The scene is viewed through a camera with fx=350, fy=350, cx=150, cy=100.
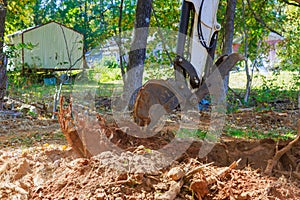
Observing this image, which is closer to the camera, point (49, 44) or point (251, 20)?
point (251, 20)

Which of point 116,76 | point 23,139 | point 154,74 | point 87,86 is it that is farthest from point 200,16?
point 87,86

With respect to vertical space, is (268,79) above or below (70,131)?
above

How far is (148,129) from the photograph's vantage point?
3.21 m

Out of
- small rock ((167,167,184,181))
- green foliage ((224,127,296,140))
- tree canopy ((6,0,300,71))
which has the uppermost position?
tree canopy ((6,0,300,71))

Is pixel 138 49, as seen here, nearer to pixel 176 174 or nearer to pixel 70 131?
pixel 70 131

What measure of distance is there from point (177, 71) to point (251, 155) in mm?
1428

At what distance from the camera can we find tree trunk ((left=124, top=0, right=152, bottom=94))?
662 cm

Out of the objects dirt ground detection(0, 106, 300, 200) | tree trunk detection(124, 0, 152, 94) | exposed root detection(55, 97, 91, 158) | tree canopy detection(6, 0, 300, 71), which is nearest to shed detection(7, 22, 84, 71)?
tree canopy detection(6, 0, 300, 71)

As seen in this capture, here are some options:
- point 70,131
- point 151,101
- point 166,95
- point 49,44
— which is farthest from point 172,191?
point 49,44

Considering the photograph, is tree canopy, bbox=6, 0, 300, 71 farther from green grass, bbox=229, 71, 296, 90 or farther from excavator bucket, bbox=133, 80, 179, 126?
excavator bucket, bbox=133, 80, 179, 126

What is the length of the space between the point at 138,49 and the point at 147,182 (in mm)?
4861

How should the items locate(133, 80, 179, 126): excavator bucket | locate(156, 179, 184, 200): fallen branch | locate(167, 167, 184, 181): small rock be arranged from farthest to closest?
locate(133, 80, 179, 126): excavator bucket → locate(167, 167, 184, 181): small rock → locate(156, 179, 184, 200): fallen branch

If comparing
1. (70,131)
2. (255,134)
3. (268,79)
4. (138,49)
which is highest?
(138,49)

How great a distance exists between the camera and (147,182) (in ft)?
7.09
